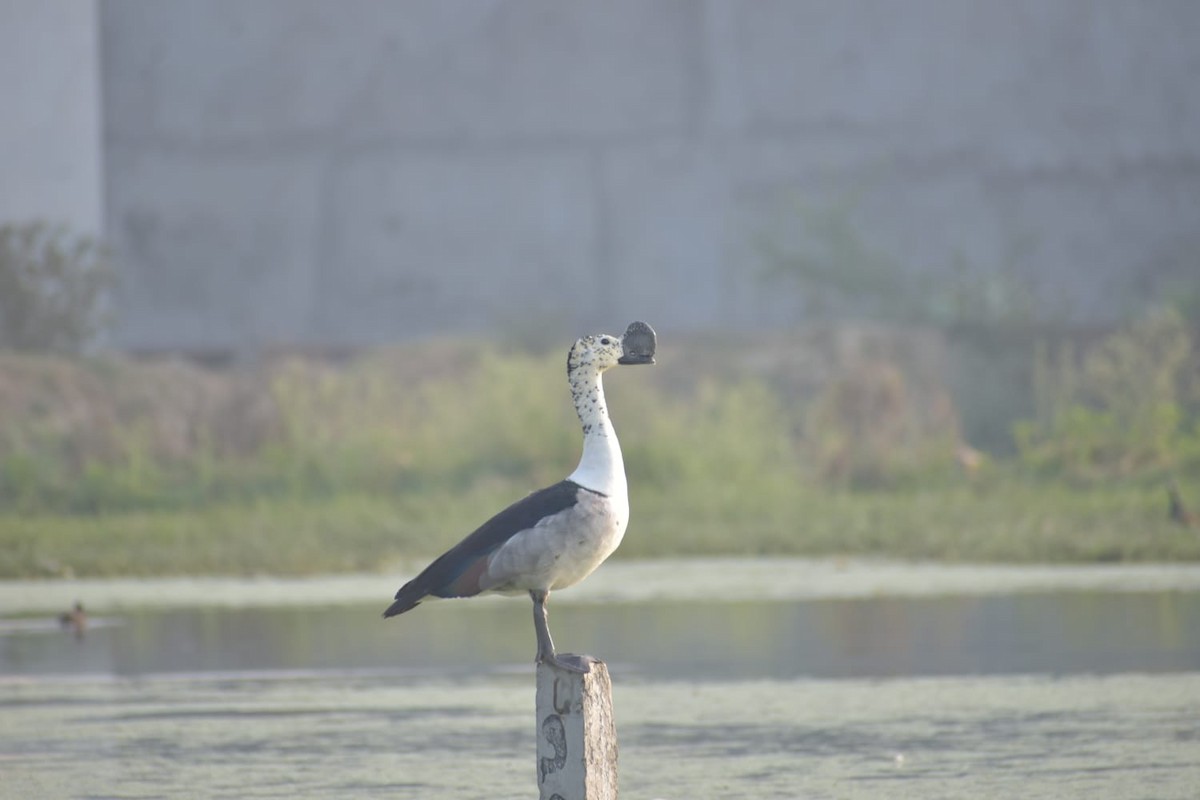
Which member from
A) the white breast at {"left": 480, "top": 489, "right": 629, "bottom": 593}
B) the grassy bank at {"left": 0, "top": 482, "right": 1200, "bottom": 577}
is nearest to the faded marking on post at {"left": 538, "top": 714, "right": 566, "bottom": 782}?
Result: the white breast at {"left": 480, "top": 489, "right": 629, "bottom": 593}

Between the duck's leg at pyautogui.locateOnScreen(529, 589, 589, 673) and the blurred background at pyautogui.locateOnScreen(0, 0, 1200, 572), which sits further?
the blurred background at pyautogui.locateOnScreen(0, 0, 1200, 572)

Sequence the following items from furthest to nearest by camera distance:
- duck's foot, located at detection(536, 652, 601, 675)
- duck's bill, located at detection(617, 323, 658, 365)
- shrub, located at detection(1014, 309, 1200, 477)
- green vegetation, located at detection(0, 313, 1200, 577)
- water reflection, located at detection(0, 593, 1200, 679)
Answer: shrub, located at detection(1014, 309, 1200, 477)
green vegetation, located at detection(0, 313, 1200, 577)
water reflection, located at detection(0, 593, 1200, 679)
duck's bill, located at detection(617, 323, 658, 365)
duck's foot, located at detection(536, 652, 601, 675)

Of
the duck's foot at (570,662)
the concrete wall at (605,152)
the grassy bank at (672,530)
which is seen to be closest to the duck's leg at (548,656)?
the duck's foot at (570,662)

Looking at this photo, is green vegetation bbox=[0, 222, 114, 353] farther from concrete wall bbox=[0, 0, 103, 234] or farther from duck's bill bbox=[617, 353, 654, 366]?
duck's bill bbox=[617, 353, 654, 366]

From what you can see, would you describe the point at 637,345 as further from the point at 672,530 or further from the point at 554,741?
the point at 672,530

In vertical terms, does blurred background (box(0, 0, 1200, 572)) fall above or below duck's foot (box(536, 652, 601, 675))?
above

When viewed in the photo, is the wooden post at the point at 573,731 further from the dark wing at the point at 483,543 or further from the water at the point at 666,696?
the water at the point at 666,696

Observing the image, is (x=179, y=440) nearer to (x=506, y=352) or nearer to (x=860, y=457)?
(x=506, y=352)

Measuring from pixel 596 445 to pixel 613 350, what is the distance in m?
0.29

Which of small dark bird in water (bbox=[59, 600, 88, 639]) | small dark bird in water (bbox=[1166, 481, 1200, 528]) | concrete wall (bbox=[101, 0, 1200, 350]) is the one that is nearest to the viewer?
small dark bird in water (bbox=[59, 600, 88, 639])

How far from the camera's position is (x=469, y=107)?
2434 centimetres

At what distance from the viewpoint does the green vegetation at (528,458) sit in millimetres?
15297

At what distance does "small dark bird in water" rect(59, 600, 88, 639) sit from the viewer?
12055mm

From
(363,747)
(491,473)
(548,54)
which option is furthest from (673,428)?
(363,747)
